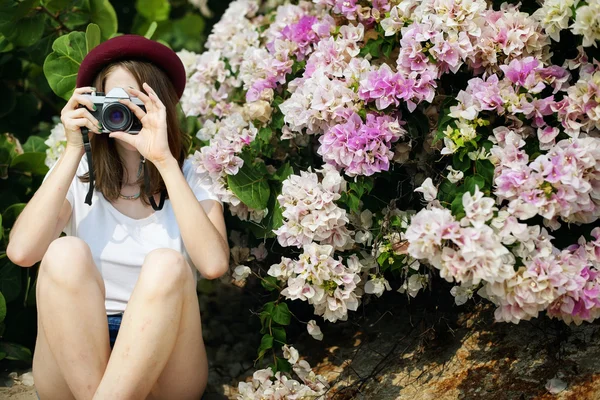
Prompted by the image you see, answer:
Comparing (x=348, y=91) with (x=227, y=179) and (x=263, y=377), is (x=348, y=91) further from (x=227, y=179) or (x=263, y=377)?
(x=263, y=377)

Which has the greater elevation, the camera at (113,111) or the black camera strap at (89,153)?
the camera at (113,111)

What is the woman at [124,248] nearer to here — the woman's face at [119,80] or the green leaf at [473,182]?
the woman's face at [119,80]

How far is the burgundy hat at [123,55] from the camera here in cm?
205

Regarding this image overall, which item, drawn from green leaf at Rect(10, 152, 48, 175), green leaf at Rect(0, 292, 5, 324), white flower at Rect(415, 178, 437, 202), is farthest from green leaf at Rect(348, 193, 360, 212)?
green leaf at Rect(10, 152, 48, 175)

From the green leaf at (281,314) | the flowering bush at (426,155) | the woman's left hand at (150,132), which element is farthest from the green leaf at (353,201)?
the woman's left hand at (150,132)

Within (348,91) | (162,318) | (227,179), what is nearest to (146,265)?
(162,318)

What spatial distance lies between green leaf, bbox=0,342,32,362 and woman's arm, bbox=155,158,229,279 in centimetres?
87

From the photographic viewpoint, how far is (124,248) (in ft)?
6.94

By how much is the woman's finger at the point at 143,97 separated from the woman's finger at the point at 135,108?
0.02m

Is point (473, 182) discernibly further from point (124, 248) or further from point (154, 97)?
point (124, 248)

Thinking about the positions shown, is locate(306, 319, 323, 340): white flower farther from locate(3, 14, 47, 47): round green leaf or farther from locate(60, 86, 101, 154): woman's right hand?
locate(3, 14, 47, 47): round green leaf

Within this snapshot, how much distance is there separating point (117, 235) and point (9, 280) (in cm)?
59

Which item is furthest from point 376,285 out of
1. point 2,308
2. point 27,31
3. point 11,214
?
point 27,31

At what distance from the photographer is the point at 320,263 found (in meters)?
1.94
